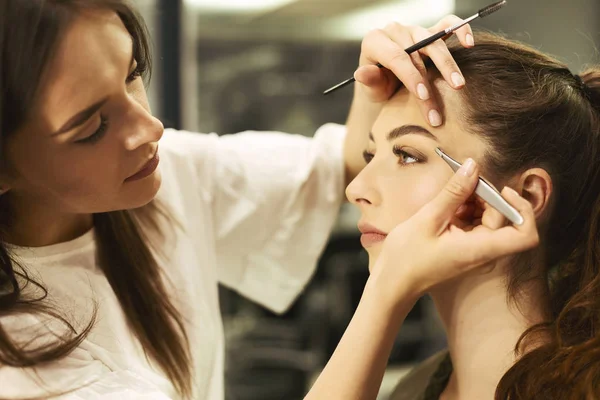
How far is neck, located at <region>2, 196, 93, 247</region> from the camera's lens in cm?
88

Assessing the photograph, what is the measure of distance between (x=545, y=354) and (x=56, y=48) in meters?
0.65

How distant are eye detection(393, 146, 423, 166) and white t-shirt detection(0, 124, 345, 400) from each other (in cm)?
30

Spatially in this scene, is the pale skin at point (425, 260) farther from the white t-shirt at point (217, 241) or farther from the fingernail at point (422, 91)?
the white t-shirt at point (217, 241)

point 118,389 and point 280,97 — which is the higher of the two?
point 118,389

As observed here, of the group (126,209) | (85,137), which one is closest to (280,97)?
(126,209)

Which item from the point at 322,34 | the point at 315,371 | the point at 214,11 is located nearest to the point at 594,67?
the point at 322,34

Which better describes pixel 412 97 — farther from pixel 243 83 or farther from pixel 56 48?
pixel 243 83

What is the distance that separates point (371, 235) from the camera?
91 centimetres

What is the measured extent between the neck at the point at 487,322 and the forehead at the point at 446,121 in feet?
0.52

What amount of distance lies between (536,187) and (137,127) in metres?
0.49

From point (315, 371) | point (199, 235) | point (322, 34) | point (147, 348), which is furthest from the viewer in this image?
point (315, 371)

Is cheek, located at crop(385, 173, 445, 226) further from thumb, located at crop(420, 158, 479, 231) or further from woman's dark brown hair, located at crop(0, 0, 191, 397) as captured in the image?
woman's dark brown hair, located at crop(0, 0, 191, 397)

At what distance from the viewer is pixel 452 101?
89 centimetres

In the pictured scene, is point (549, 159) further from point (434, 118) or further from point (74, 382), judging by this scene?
point (74, 382)
